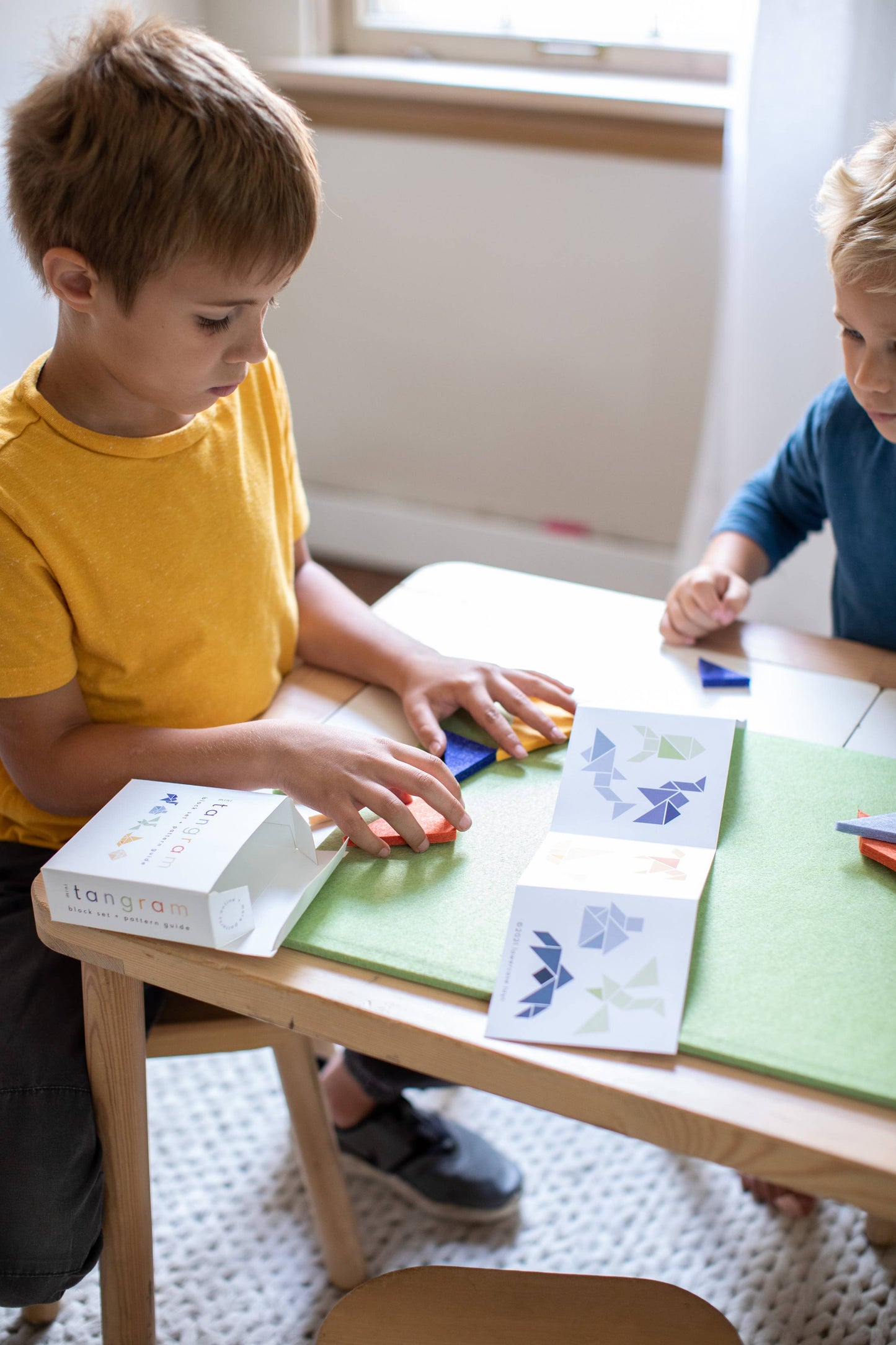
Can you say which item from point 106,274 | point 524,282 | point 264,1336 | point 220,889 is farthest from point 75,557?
point 524,282

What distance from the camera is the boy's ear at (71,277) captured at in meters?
0.77

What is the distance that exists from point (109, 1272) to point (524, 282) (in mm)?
1712

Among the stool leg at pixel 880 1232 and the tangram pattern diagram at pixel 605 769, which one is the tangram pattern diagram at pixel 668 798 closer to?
the tangram pattern diagram at pixel 605 769

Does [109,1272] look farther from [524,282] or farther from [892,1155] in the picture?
[524,282]

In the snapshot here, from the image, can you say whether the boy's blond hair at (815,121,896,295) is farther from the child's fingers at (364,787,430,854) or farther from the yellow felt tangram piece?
the child's fingers at (364,787,430,854)

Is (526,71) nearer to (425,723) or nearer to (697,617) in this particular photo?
(697,617)

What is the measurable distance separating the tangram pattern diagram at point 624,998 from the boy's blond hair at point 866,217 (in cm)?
58

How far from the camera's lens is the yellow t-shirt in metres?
0.80

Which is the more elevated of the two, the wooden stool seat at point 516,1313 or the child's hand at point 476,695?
the child's hand at point 476,695

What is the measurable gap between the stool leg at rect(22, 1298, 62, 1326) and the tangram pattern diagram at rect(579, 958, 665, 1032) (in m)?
0.80

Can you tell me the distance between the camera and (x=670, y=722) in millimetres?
851

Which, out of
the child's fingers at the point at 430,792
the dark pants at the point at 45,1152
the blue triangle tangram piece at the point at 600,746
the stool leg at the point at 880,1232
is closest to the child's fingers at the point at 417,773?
the child's fingers at the point at 430,792

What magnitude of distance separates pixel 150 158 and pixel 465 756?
462mm

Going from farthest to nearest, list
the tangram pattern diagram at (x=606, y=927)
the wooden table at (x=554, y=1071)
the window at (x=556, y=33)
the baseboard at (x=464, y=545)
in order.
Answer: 1. the baseboard at (x=464, y=545)
2. the window at (x=556, y=33)
3. the tangram pattern diagram at (x=606, y=927)
4. the wooden table at (x=554, y=1071)
